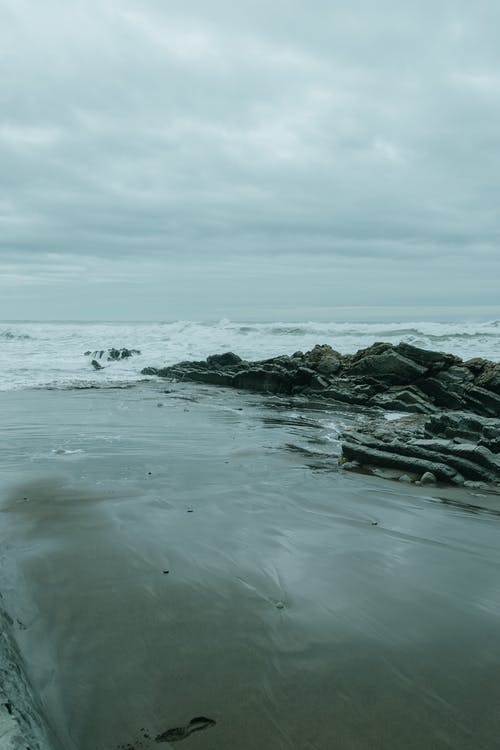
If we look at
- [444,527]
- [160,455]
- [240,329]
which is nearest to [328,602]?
[444,527]

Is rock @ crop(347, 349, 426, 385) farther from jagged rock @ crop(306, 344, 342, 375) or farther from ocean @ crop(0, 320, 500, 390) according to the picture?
ocean @ crop(0, 320, 500, 390)

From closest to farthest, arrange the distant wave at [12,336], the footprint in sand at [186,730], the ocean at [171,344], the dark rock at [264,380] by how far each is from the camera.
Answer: the footprint in sand at [186,730] < the dark rock at [264,380] < the ocean at [171,344] < the distant wave at [12,336]

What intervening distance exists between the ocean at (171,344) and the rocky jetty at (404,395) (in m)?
4.78

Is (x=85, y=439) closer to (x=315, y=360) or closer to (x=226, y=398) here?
(x=226, y=398)

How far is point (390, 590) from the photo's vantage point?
4059 millimetres

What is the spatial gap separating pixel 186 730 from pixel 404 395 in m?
15.9

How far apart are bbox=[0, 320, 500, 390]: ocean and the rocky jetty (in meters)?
4.78

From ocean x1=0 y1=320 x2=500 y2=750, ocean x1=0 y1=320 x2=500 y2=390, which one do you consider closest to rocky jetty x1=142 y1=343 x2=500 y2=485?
ocean x1=0 y1=320 x2=500 y2=750

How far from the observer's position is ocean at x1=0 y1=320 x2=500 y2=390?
25.8 m

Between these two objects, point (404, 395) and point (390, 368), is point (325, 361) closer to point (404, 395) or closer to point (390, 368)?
point (390, 368)

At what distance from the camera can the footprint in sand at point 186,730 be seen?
248 cm

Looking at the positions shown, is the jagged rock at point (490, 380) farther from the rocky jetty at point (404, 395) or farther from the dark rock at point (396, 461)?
the dark rock at point (396, 461)

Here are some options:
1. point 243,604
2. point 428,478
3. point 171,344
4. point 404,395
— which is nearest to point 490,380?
point 404,395

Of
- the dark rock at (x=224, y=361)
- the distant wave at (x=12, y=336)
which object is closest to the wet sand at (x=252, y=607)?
the dark rock at (x=224, y=361)
